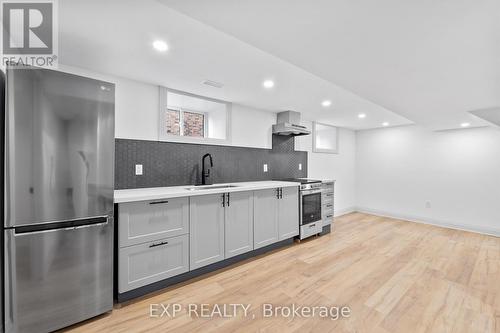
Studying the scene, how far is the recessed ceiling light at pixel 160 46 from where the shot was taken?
1.75m

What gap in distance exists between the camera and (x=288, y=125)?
3.83 metres

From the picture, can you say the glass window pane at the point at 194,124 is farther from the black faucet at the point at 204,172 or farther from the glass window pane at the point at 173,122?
the black faucet at the point at 204,172

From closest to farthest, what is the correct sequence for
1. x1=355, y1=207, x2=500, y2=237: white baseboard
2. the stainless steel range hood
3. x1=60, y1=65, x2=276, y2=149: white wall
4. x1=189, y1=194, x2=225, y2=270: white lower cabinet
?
x1=189, y1=194, x2=225, y2=270: white lower cabinet → x1=60, y1=65, x2=276, y2=149: white wall → the stainless steel range hood → x1=355, y1=207, x2=500, y2=237: white baseboard

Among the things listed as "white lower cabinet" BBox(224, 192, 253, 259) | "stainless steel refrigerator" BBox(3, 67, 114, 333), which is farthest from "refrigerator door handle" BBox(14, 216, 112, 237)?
"white lower cabinet" BBox(224, 192, 253, 259)

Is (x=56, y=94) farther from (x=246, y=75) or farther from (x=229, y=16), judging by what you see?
(x=246, y=75)

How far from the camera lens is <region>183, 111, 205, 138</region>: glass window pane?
321 centimetres

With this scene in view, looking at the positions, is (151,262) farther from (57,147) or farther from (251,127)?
(251,127)

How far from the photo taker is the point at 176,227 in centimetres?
218

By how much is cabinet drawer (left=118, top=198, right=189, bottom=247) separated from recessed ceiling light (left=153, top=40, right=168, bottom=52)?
1.33m

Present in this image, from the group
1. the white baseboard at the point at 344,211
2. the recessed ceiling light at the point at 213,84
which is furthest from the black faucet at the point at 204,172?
the white baseboard at the point at 344,211

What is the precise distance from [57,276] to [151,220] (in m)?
A: 0.71

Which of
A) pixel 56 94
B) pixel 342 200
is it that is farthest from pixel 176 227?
pixel 342 200

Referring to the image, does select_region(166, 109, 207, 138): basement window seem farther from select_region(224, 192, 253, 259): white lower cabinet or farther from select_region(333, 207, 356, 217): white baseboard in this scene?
select_region(333, 207, 356, 217): white baseboard

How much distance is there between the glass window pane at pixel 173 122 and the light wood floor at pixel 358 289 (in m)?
1.89
